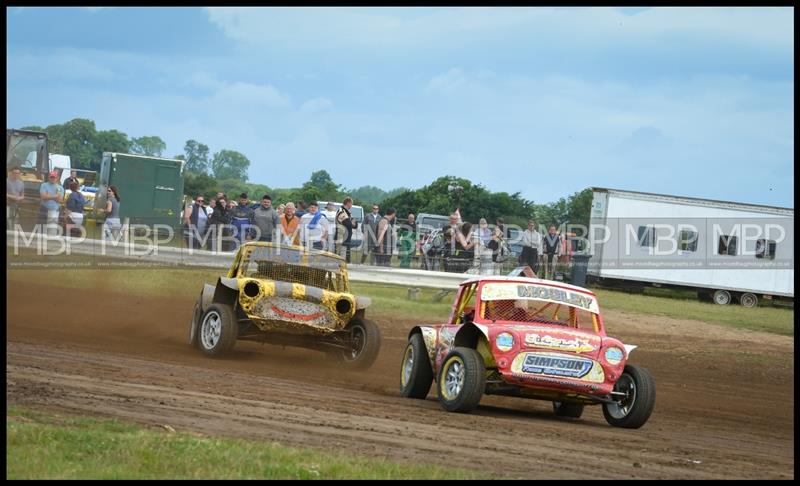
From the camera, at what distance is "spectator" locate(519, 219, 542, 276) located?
2283 cm

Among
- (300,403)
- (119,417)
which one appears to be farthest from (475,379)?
(119,417)

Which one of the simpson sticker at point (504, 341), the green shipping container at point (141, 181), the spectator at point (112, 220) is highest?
the green shipping container at point (141, 181)

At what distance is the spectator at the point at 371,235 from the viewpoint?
73.2 feet

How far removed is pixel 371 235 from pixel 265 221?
7.92 ft

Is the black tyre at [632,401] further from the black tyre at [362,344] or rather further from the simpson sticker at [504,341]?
the black tyre at [362,344]

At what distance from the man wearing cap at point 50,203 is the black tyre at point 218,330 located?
8.04m

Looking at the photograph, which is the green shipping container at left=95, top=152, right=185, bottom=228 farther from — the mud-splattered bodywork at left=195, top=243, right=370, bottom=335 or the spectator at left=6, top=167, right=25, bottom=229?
the mud-splattered bodywork at left=195, top=243, right=370, bottom=335

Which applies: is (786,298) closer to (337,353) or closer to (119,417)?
(337,353)

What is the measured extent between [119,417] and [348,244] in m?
14.1

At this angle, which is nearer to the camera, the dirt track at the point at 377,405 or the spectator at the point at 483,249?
the dirt track at the point at 377,405

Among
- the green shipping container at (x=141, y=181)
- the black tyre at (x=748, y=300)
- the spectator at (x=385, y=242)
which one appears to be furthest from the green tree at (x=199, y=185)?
the spectator at (x=385, y=242)

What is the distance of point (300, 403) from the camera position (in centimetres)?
929

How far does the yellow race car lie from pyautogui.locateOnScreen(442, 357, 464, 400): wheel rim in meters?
3.44

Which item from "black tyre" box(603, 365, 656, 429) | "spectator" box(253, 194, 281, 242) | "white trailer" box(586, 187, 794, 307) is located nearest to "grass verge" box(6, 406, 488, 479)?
"black tyre" box(603, 365, 656, 429)
